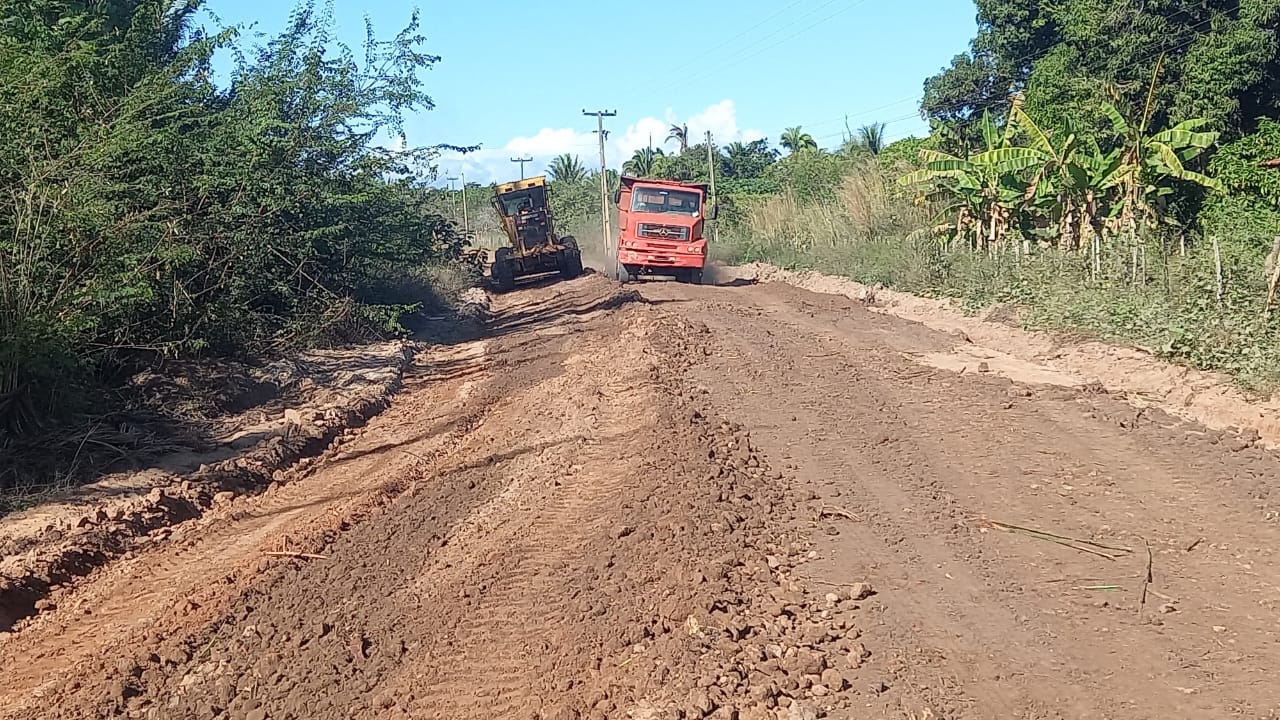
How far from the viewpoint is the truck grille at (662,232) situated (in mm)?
27594

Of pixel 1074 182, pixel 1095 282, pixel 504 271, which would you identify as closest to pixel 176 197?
pixel 1095 282

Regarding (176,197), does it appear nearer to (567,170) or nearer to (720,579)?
(720,579)

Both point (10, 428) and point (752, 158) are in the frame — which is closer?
point (10, 428)

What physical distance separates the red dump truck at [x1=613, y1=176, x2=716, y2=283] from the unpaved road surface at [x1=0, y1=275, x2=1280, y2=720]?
17281mm

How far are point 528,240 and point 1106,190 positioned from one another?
16.9 metres

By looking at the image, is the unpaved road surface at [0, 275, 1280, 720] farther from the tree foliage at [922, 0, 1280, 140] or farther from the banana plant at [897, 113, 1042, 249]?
the tree foliage at [922, 0, 1280, 140]

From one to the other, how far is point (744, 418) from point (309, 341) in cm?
790

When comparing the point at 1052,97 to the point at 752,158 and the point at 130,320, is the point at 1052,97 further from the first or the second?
the point at 752,158

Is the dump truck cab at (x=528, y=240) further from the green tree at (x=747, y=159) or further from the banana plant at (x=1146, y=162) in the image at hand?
the green tree at (x=747, y=159)

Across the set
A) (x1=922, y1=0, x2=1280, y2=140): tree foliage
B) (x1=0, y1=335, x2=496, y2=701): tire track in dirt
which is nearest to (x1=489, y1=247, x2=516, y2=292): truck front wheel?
(x1=922, y1=0, x2=1280, y2=140): tree foliage

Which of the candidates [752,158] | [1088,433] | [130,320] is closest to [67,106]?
[130,320]

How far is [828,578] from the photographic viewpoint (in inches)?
231

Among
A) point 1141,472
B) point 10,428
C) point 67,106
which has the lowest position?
point 1141,472

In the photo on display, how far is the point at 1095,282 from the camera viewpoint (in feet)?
52.1
